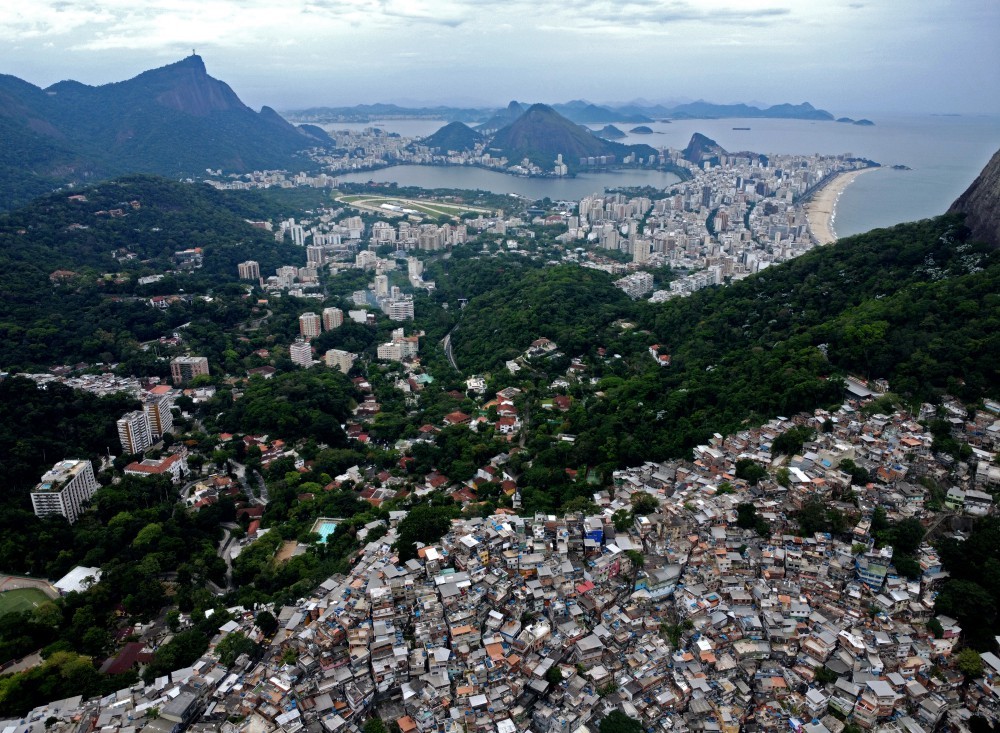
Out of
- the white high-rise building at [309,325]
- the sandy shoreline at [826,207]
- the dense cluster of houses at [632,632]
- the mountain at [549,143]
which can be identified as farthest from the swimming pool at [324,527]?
the mountain at [549,143]

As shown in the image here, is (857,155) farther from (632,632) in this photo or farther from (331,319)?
(632,632)

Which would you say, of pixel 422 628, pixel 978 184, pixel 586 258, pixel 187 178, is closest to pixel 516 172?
pixel 187 178

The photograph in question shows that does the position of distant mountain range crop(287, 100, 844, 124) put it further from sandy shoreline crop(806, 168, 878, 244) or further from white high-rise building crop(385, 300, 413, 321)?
white high-rise building crop(385, 300, 413, 321)

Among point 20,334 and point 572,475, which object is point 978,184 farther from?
point 20,334

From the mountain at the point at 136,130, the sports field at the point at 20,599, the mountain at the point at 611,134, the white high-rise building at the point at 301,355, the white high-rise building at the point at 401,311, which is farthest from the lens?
the mountain at the point at 611,134

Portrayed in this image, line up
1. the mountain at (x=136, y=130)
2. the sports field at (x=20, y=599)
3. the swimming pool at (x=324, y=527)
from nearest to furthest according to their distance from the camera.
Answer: the sports field at (x=20, y=599) < the swimming pool at (x=324, y=527) < the mountain at (x=136, y=130)

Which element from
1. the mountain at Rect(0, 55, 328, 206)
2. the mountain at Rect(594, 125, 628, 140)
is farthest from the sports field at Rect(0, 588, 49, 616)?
the mountain at Rect(594, 125, 628, 140)

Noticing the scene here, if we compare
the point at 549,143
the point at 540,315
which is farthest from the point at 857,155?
the point at 540,315

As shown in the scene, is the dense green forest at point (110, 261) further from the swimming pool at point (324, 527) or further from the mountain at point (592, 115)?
the mountain at point (592, 115)
